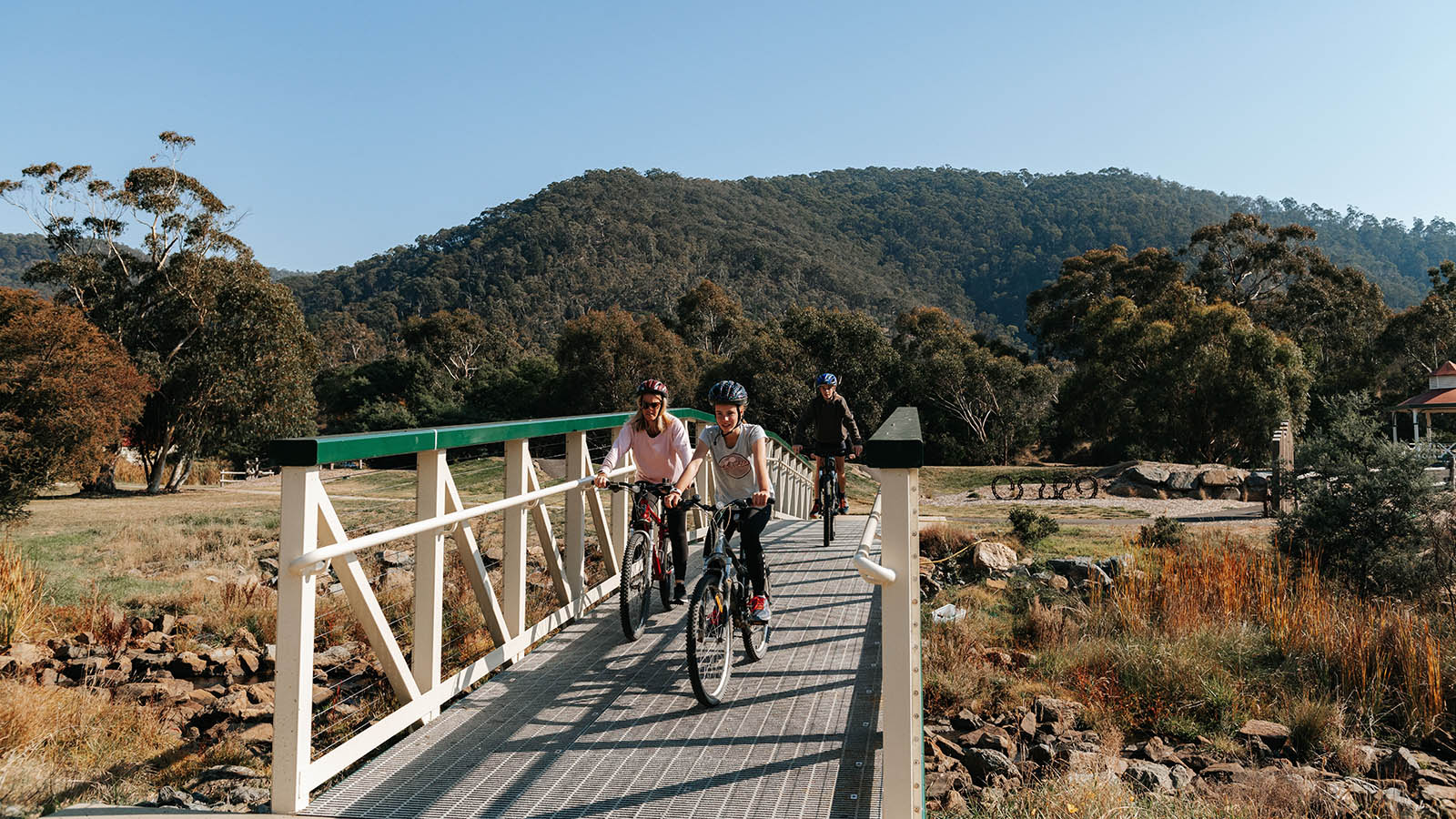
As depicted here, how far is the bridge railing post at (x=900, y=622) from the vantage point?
270cm

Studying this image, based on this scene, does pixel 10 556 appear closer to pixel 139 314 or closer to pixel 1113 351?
pixel 139 314

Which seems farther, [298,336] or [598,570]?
[298,336]

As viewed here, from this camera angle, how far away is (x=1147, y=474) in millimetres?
28359

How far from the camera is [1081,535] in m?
17.3

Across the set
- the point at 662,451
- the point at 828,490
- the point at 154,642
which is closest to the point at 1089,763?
the point at 662,451

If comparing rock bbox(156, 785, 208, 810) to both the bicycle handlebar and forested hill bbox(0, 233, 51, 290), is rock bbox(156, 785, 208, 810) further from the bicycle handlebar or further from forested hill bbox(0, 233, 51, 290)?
forested hill bbox(0, 233, 51, 290)

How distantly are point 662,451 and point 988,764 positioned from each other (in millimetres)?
2566

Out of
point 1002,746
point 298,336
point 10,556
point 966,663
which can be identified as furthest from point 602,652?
point 298,336

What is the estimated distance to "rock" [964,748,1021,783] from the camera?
16.9 feet

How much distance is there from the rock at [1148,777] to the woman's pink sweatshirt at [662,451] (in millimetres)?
3055

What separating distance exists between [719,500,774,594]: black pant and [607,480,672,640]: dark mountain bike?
0.65 m

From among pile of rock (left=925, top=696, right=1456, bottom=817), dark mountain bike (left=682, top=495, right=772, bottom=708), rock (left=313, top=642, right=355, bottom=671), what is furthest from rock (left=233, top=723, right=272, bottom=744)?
pile of rock (left=925, top=696, right=1456, bottom=817)

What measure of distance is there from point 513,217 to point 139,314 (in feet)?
282

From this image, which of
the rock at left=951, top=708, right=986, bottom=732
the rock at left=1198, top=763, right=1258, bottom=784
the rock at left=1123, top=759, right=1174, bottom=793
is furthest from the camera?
the rock at left=951, top=708, right=986, bottom=732
